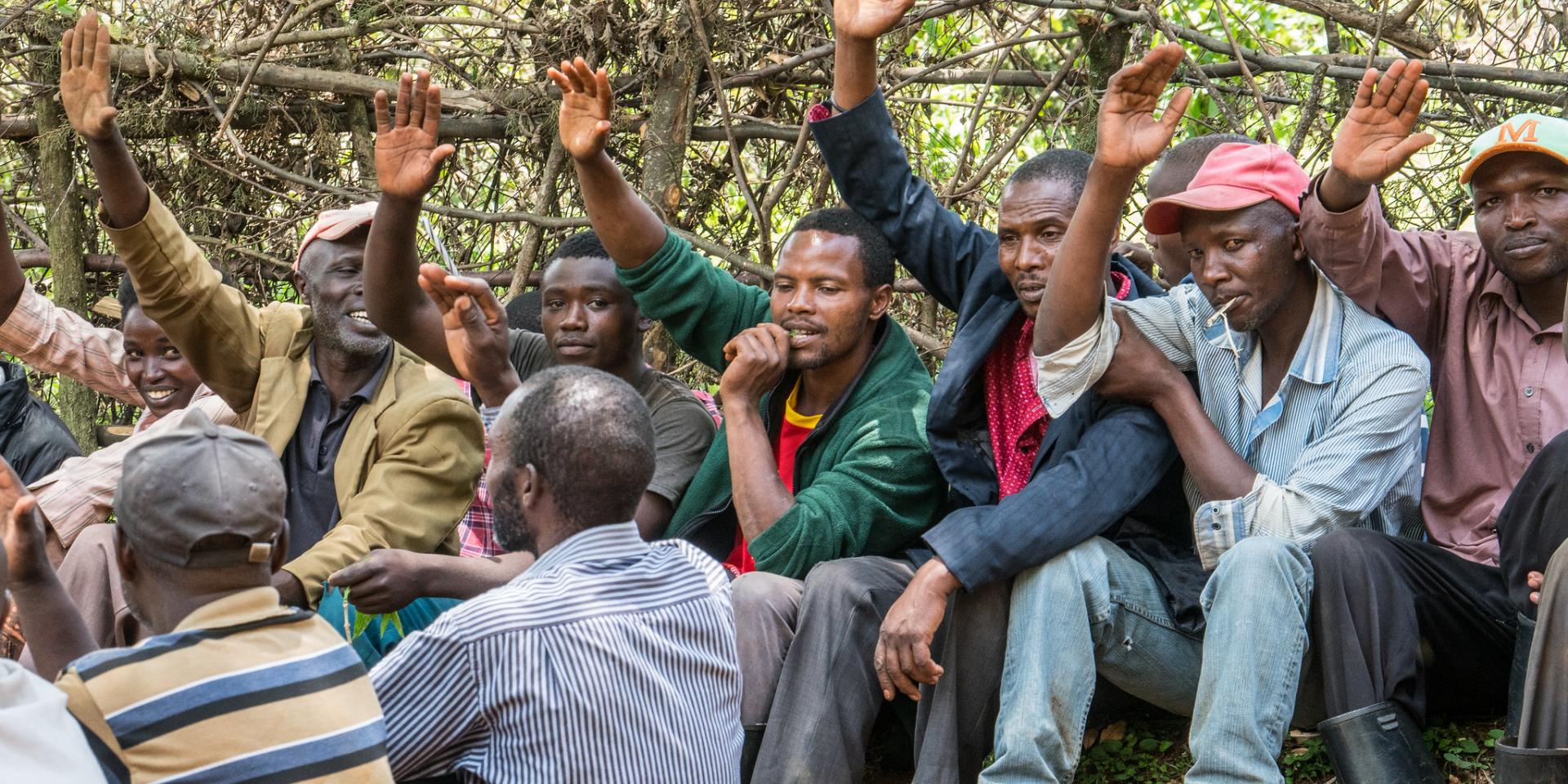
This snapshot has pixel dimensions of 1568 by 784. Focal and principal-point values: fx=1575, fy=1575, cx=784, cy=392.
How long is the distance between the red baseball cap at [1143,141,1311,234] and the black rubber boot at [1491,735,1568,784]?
1345 mm

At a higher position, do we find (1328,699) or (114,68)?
(114,68)

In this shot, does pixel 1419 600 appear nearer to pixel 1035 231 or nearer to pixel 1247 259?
pixel 1247 259

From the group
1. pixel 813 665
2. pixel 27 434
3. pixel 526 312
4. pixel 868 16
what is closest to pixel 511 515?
pixel 813 665

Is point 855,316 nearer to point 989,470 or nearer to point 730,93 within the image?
point 989,470

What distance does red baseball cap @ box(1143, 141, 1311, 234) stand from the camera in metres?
3.66

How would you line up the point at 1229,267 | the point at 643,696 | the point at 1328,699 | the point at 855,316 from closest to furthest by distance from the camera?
the point at 643,696 < the point at 1328,699 < the point at 1229,267 < the point at 855,316

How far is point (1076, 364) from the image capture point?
11.7ft

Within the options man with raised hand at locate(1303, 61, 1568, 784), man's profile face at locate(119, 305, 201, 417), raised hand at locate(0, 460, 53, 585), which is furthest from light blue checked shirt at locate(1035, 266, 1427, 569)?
man's profile face at locate(119, 305, 201, 417)

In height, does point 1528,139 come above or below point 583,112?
above

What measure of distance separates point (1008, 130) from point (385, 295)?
294cm

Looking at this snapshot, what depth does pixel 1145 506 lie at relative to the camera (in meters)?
3.90

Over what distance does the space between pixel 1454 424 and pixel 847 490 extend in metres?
1.46

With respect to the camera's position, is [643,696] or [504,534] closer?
[643,696]

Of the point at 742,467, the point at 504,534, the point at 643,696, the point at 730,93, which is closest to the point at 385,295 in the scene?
the point at 742,467
